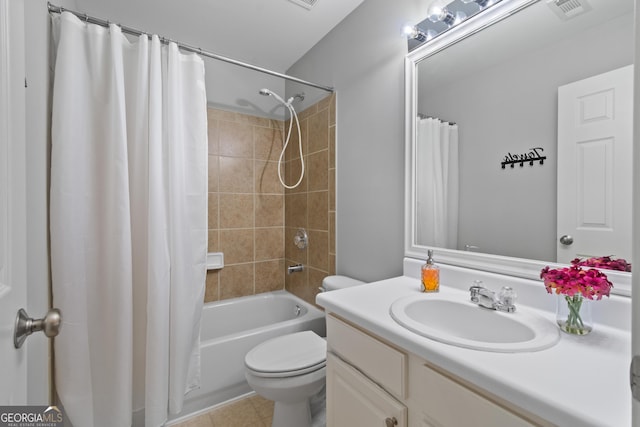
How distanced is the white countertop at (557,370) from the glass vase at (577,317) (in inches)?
0.7

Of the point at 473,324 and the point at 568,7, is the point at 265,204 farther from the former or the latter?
the point at 568,7

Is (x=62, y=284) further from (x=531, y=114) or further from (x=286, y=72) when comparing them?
(x=286, y=72)

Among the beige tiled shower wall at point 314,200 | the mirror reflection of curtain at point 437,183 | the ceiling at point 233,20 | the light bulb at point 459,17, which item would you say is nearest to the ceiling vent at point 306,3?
the ceiling at point 233,20

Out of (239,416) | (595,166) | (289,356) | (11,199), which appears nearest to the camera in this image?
(11,199)

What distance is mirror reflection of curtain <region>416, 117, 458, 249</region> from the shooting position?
116cm

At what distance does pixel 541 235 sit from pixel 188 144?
1.52 metres

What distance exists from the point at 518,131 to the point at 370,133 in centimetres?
Answer: 74

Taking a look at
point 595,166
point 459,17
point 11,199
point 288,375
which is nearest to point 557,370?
point 595,166

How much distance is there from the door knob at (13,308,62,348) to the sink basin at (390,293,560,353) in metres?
0.79

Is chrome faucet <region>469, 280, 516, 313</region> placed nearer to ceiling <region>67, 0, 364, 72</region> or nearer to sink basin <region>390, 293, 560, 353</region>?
sink basin <region>390, 293, 560, 353</region>

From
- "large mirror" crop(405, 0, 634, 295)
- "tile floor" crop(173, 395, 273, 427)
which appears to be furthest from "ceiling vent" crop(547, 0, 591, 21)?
"tile floor" crop(173, 395, 273, 427)

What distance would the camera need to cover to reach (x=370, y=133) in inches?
60.7

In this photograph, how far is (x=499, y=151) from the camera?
998 millimetres

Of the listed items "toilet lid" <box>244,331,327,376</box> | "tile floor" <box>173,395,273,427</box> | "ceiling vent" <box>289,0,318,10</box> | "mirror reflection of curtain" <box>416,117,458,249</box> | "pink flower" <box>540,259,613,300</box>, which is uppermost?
"ceiling vent" <box>289,0,318,10</box>
